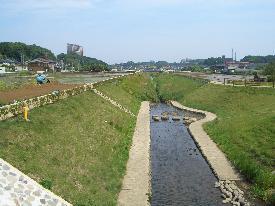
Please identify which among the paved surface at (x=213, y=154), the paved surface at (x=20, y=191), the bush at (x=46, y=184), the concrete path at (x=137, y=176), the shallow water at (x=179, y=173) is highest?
the paved surface at (x=20, y=191)

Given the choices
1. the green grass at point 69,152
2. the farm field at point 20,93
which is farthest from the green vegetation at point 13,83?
the green grass at point 69,152

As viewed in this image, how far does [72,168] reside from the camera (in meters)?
25.2

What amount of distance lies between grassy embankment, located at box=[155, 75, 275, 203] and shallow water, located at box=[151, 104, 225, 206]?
2385 millimetres

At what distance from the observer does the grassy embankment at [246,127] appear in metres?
Answer: 28.8

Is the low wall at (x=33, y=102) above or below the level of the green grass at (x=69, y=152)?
above

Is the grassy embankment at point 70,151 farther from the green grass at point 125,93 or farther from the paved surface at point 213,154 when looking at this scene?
the green grass at point 125,93

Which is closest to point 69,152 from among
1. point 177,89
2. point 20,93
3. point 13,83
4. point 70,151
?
point 70,151

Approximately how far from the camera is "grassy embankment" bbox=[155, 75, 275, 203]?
28.8 metres

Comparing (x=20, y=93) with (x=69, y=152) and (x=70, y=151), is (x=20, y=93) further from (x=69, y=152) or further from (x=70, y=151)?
(x=69, y=152)

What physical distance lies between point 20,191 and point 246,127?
27.2 metres

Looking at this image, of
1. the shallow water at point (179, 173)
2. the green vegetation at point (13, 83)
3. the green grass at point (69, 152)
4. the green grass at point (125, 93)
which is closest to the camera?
the green grass at point (69, 152)

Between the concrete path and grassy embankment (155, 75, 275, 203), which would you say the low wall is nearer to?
the concrete path

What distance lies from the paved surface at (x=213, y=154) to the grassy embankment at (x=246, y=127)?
53 centimetres

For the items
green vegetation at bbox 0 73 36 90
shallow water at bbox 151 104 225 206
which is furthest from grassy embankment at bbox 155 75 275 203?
green vegetation at bbox 0 73 36 90
